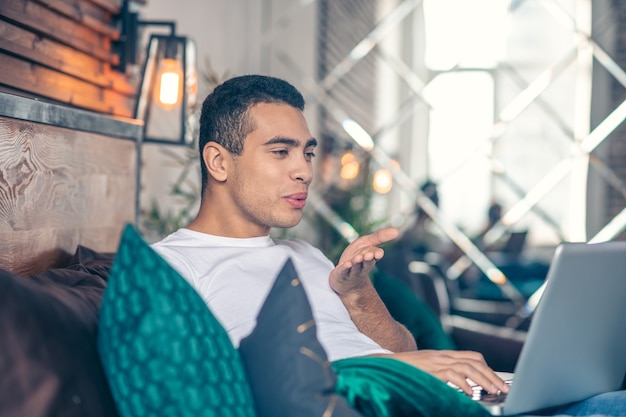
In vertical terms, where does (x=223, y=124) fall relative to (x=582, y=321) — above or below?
above

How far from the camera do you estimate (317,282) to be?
1.71 meters

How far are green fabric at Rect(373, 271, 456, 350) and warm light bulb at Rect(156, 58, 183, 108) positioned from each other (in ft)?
2.82

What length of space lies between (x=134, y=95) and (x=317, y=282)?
4.51 feet

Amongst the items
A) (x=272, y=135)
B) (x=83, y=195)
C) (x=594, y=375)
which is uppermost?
(x=272, y=135)

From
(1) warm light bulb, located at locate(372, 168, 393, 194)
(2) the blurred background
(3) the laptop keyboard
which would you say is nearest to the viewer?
(3) the laptop keyboard

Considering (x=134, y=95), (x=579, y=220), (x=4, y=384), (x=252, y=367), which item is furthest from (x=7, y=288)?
(x=579, y=220)

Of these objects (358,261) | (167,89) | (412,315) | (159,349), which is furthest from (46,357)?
(167,89)

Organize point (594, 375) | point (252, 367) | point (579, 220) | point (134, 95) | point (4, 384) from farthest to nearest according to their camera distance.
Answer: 1. point (579, 220)
2. point (134, 95)
3. point (594, 375)
4. point (252, 367)
5. point (4, 384)

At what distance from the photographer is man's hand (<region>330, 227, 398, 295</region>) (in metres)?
1.50

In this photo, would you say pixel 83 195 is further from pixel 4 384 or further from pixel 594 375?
pixel 594 375

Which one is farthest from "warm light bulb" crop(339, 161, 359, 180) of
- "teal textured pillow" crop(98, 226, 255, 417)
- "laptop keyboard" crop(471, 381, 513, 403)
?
"teal textured pillow" crop(98, 226, 255, 417)

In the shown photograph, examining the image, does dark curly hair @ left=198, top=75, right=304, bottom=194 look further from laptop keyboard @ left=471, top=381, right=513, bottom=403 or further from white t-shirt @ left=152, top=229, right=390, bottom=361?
laptop keyboard @ left=471, top=381, right=513, bottom=403

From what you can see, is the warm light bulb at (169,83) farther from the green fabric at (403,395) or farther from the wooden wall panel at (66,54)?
the green fabric at (403,395)

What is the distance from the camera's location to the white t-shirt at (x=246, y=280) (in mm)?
1507
